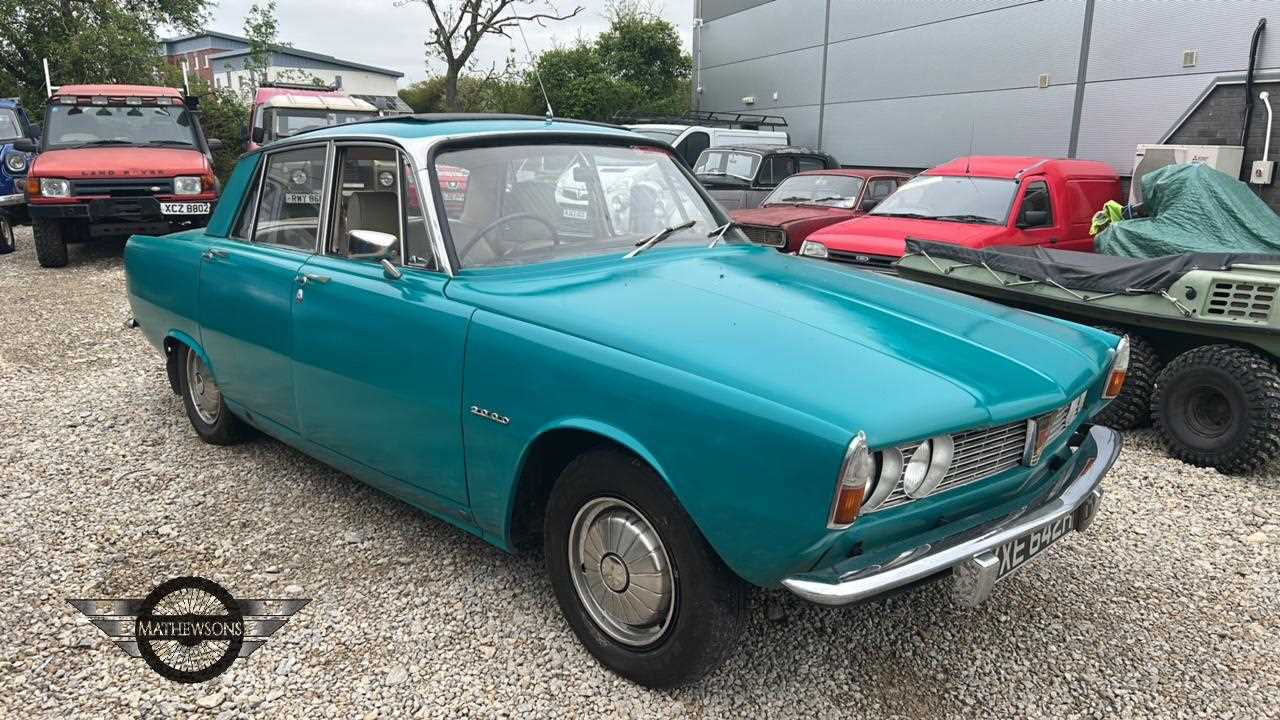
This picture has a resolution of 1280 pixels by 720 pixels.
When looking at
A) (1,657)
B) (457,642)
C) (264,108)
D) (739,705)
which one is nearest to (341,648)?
(457,642)

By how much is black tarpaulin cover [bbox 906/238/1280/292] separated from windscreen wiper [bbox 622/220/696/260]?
287cm

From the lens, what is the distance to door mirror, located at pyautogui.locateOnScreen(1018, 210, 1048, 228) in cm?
761

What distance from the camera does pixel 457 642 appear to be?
2.93 meters

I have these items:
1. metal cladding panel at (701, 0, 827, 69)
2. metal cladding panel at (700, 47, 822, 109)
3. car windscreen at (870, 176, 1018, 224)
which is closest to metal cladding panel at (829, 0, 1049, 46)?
metal cladding panel at (701, 0, 827, 69)

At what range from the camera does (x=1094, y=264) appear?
17.6 feet

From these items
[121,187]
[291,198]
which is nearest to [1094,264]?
[291,198]

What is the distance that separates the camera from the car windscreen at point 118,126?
1038 cm

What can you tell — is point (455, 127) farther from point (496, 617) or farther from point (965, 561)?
point (965, 561)

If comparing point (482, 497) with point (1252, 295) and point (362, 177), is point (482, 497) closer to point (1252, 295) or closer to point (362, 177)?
point (362, 177)

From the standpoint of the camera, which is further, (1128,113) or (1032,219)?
(1128,113)

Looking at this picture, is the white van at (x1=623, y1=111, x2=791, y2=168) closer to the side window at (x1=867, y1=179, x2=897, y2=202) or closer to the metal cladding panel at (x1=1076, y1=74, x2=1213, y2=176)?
the side window at (x1=867, y1=179, x2=897, y2=202)

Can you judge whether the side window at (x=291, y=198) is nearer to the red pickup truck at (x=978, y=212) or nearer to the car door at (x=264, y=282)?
the car door at (x=264, y=282)

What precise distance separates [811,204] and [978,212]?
260 centimetres

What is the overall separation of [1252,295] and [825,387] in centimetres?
368
